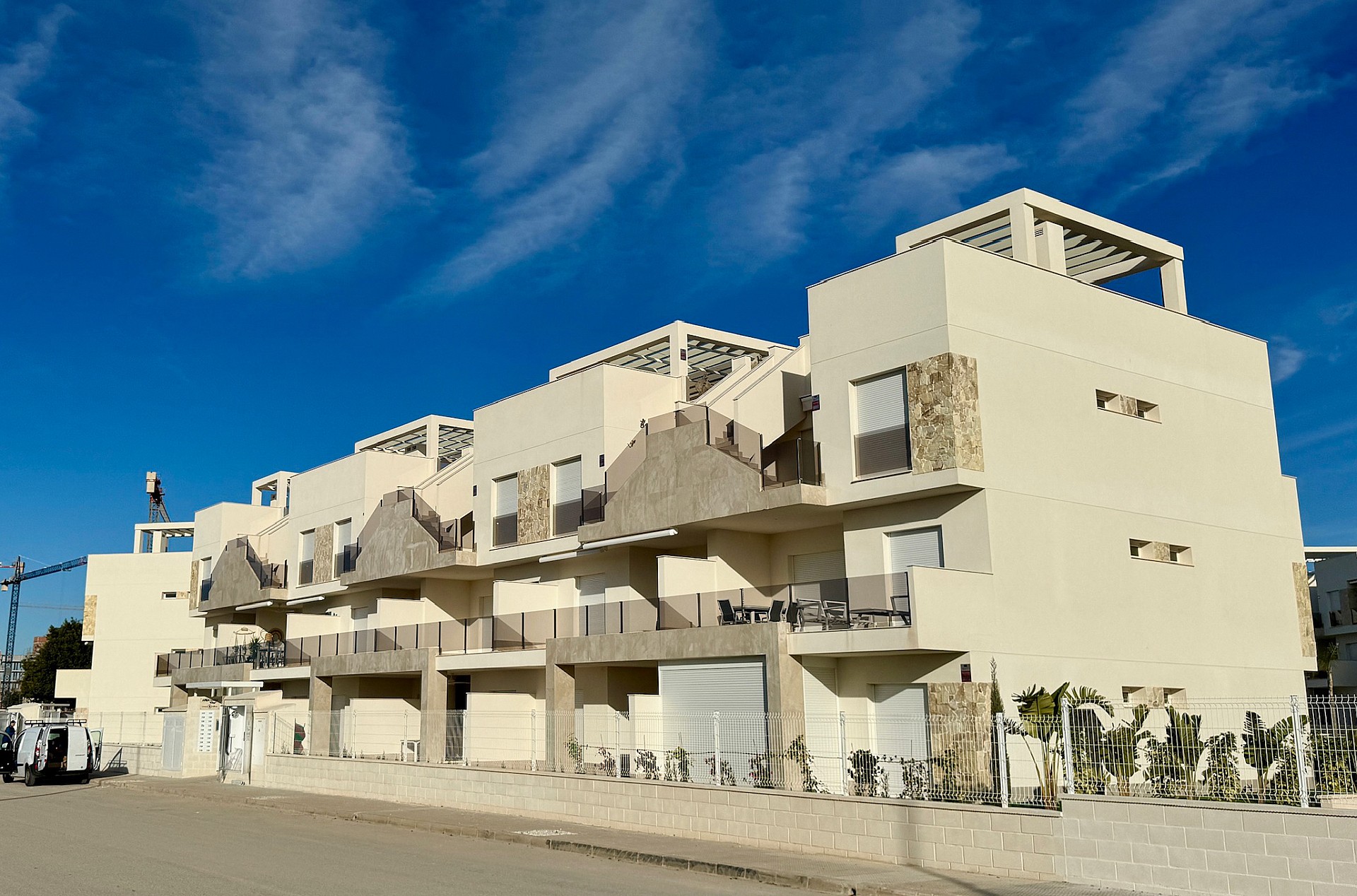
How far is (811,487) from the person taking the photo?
21359 mm

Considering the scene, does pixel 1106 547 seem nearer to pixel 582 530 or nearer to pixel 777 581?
pixel 777 581

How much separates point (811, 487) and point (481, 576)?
1549 cm

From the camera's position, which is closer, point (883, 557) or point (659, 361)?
point (883, 557)

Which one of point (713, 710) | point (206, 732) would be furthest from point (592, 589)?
point (206, 732)

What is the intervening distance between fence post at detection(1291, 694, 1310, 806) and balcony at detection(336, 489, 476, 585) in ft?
73.9

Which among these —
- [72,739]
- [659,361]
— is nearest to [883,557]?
[659,361]

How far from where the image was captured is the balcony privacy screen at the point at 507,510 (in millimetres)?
30516

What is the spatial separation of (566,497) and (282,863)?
46.2 feet

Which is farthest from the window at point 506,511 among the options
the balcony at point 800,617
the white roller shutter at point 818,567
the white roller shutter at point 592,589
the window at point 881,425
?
the window at point 881,425

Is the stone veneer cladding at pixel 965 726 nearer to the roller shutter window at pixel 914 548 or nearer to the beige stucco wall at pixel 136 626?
the roller shutter window at pixel 914 548

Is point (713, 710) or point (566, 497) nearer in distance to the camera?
point (713, 710)

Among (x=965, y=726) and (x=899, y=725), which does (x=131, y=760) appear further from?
(x=965, y=726)

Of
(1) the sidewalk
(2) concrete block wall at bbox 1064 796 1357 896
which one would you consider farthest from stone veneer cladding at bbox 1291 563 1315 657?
(1) the sidewalk

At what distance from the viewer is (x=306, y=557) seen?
41.0m
